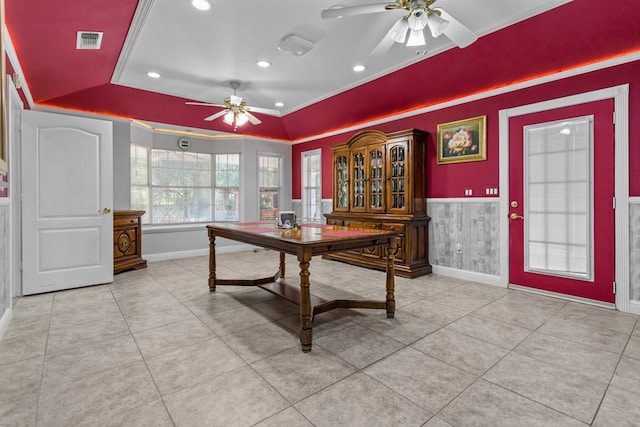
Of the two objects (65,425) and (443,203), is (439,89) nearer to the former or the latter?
(443,203)

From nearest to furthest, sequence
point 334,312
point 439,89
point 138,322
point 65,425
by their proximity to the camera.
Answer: point 65,425 → point 138,322 → point 334,312 → point 439,89

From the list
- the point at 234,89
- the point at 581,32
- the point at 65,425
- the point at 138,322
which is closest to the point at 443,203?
the point at 581,32

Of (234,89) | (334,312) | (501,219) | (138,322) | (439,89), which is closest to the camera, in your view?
(138,322)

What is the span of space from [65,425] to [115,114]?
4.95m

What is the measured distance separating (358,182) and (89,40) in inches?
152

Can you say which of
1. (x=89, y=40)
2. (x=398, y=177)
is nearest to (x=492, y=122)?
(x=398, y=177)

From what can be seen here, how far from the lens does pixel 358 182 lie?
5.42 metres

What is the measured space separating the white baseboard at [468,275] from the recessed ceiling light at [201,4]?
424 centimetres

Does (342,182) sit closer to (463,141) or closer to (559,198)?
(463,141)

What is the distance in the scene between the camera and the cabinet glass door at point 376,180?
16.4ft

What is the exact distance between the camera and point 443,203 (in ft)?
15.4

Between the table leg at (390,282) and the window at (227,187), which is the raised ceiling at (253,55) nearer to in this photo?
the window at (227,187)

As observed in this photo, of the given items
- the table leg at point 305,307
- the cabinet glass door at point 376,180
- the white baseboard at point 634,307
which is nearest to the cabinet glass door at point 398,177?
the cabinet glass door at point 376,180

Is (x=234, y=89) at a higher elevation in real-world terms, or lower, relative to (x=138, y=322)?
higher
